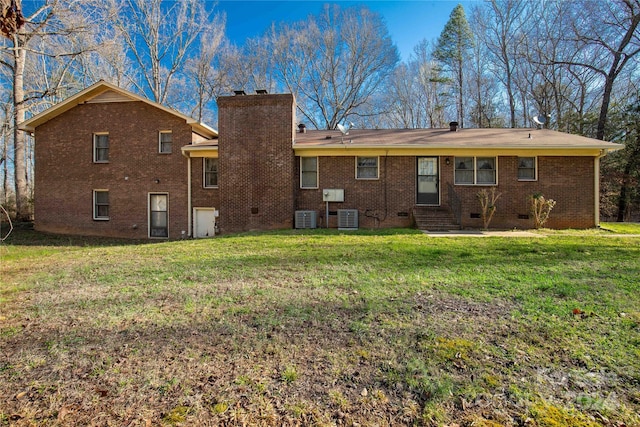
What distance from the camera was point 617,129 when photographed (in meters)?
18.5

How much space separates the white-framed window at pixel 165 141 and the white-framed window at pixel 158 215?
1.81 metres

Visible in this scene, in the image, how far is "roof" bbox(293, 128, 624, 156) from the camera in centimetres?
1133

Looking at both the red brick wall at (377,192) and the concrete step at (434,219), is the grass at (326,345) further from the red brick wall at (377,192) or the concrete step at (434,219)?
the red brick wall at (377,192)

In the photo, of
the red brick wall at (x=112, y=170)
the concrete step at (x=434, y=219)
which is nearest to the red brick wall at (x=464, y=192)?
the concrete step at (x=434, y=219)

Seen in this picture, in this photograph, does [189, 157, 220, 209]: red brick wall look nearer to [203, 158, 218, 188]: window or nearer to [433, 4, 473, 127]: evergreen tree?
[203, 158, 218, 188]: window

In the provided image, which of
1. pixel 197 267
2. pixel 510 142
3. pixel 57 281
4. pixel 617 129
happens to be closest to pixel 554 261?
pixel 197 267

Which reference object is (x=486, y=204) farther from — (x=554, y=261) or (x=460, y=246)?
(x=554, y=261)

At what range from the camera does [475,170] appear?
1199cm

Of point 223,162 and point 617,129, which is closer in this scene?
point 223,162

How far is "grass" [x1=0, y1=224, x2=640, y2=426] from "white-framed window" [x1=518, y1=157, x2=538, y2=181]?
7.11 metres

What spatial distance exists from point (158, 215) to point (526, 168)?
1425 centimetres

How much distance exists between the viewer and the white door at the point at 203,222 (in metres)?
13.2

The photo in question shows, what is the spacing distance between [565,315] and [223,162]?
425 inches

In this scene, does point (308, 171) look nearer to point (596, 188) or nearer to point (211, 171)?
point (211, 171)
